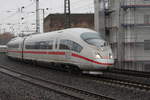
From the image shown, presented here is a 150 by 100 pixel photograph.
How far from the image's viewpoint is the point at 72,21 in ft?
168

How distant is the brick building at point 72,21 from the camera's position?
4925cm

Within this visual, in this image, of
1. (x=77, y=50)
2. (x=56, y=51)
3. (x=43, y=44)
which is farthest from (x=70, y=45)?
(x=43, y=44)

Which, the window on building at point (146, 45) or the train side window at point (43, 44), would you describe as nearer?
the train side window at point (43, 44)

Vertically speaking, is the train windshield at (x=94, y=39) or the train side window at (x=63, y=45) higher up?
the train windshield at (x=94, y=39)

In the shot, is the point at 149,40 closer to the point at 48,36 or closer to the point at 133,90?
the point at 48,36

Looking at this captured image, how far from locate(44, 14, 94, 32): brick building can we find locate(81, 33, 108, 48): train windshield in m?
34.0

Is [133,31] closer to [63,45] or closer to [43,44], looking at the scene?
[43,44]

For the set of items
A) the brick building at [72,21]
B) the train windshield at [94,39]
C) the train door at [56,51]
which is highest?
the brick building at [72,21]

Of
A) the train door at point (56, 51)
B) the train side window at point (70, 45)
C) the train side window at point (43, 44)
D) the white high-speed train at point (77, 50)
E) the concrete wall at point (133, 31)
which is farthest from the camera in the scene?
the concrete wall at point (133, 31)

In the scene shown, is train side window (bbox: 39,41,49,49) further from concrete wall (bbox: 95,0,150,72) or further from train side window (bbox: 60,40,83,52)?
concrete wall (bbox: 95,0,150,72)

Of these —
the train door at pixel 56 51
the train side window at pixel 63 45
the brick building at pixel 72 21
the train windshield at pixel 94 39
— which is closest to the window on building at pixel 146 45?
the train door at pixel 56 51

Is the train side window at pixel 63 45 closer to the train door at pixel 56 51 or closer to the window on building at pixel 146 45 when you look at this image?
the train door at pixel 56 51

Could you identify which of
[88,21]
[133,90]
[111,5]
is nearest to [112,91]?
[133,90]

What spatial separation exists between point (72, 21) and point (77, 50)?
37.0 metres
